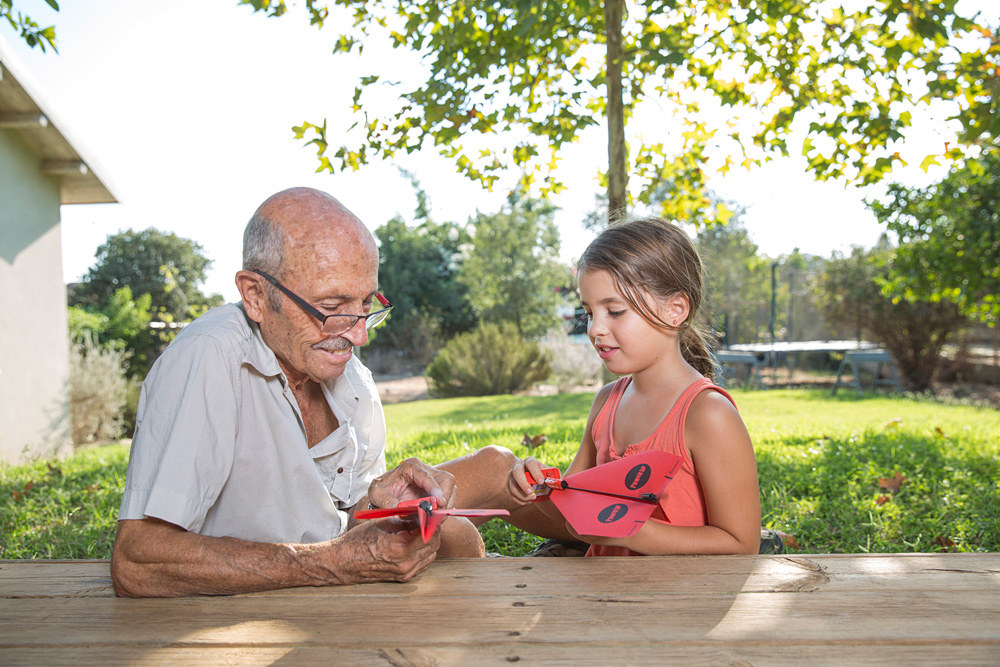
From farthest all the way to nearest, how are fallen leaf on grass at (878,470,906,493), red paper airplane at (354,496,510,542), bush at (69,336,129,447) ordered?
bush at (69,336,129,447)
fallen leaf on grass at (878,470,906,493)
red paper airplane at (354,496,510,542)

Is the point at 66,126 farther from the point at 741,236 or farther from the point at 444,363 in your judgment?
the point at 741,236

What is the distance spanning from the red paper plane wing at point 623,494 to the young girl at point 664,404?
0.44 ft

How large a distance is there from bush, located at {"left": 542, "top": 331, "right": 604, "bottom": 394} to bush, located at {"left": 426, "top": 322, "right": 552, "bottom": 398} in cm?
91

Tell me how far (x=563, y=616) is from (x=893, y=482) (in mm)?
3306

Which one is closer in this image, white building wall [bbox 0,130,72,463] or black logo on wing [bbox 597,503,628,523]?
black logo on wing [bbox 597,503,628,523]

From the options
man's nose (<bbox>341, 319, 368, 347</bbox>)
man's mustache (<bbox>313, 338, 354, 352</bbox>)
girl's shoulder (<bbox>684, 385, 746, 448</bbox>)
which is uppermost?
man's nose (<bbox>341, 319, 368, 347</bbox>)

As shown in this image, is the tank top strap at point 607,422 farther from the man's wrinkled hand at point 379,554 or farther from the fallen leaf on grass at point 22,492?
the fallen leaf on grass at point 22,492

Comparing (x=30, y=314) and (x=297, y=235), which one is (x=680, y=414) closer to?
(x=297, y=235)

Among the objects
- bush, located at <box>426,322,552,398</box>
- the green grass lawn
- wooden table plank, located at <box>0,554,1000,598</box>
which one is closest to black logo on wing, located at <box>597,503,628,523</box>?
wooden table plank, located at <box>0,554,1000,598</box>

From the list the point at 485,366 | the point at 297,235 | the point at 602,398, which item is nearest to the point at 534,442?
the point at 602,398

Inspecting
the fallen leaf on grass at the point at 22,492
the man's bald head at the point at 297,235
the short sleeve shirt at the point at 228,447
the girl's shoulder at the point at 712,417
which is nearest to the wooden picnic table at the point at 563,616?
the short sleeve shirt at the point at 228,447

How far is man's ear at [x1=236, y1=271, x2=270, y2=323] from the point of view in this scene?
1.97 meters

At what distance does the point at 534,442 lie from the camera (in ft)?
16.2

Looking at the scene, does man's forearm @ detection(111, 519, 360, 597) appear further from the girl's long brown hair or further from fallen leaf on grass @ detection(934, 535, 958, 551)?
fallen leaf on grass @ detection(934, 535, 958, 551)
